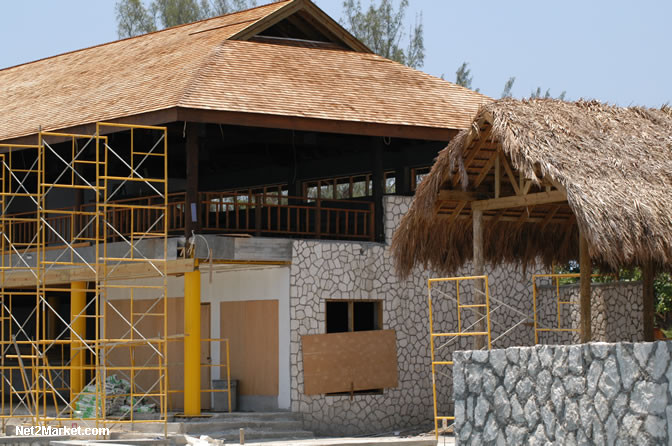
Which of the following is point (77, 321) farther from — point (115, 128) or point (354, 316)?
point (354, 316)

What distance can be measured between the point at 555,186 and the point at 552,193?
729 millimetres

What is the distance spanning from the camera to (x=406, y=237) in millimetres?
16891

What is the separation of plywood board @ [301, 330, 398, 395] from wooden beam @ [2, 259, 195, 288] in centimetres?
254

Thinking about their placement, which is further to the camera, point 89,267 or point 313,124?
point 313,124

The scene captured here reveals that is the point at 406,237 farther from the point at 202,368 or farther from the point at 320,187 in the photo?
the point at 320,187

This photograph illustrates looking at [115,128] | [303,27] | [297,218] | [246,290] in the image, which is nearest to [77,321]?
[246,290]

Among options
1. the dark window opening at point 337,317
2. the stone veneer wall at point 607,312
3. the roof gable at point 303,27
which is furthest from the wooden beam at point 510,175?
the roof gable at point 303,27

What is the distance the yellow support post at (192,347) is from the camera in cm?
1944

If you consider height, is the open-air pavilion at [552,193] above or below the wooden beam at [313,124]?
below

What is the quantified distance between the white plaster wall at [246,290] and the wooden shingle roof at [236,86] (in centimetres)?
297

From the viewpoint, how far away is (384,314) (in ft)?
70.1

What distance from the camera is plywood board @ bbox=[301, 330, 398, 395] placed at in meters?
20.3

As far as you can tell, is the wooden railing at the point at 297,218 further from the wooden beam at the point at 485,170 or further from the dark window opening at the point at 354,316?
the wooden beam at the point at 485,170

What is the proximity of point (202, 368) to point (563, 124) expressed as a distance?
9.42 meters
